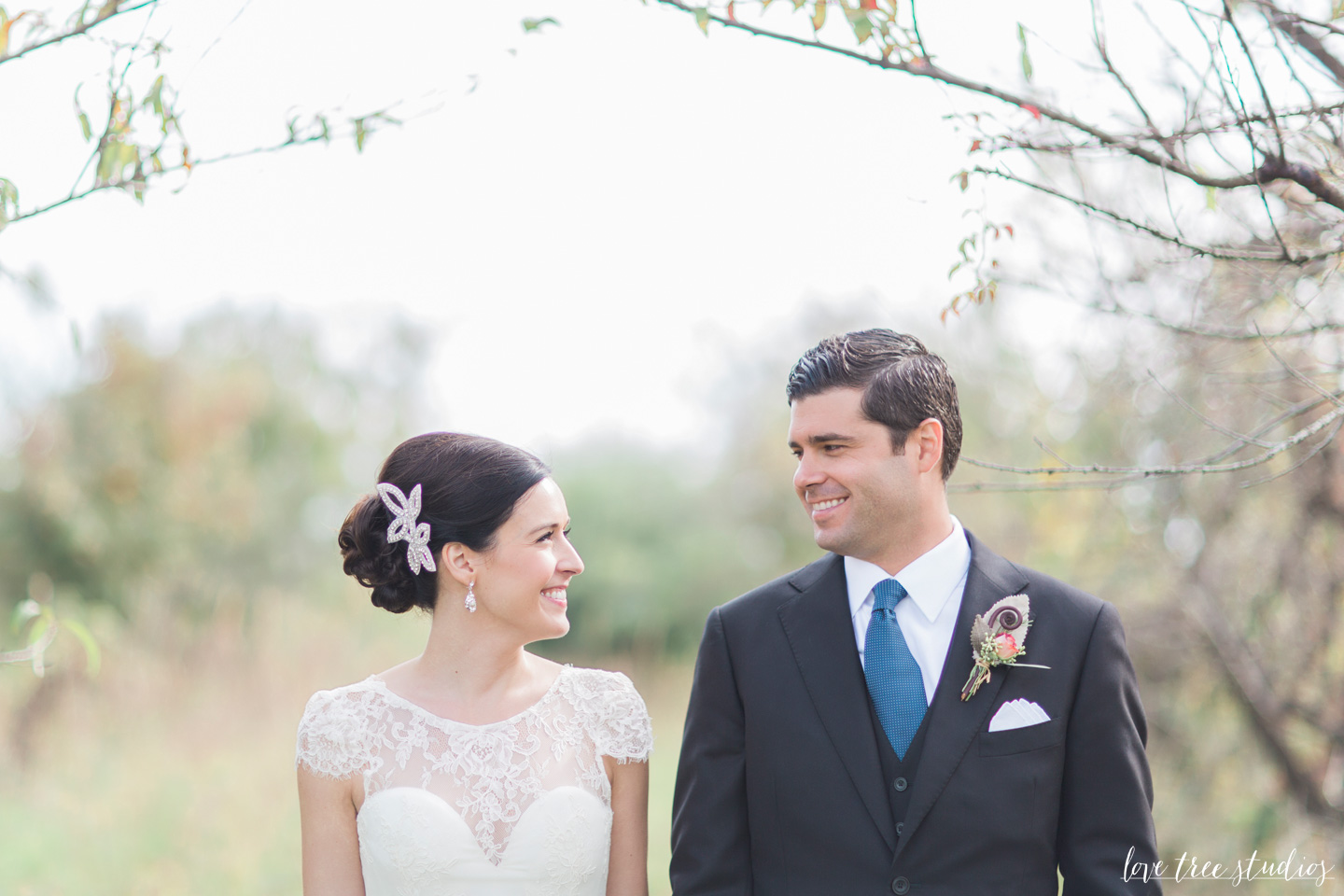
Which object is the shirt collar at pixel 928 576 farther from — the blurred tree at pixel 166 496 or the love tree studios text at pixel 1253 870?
the blurred tree at pixel 166 496

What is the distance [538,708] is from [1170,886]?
5.99 m

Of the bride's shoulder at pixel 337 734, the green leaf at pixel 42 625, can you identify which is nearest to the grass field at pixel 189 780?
the bride's shoulder at pixel 337 734

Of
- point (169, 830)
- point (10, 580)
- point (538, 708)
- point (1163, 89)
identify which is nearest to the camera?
point (538, 708)

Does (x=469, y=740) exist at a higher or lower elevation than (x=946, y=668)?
lower

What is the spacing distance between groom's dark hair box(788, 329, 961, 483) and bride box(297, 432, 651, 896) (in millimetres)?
807

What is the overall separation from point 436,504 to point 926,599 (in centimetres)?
139

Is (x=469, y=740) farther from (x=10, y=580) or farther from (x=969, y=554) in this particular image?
(x=10, y=580)

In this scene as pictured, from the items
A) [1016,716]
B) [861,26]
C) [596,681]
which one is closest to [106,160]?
[861,26]

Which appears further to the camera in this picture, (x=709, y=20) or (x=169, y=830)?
(x=169, y=830)

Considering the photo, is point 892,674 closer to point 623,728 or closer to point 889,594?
point 889,594

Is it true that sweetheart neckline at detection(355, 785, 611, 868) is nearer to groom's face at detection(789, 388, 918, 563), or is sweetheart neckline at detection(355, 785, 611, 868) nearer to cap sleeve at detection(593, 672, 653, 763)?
cap sleeve at detection(593, 672, 653, 763)

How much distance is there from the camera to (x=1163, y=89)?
349cm

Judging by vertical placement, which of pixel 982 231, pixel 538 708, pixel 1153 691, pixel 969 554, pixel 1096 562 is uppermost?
pixel 982 231

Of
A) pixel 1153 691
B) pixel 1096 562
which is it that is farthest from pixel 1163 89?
pixel 1153 691
